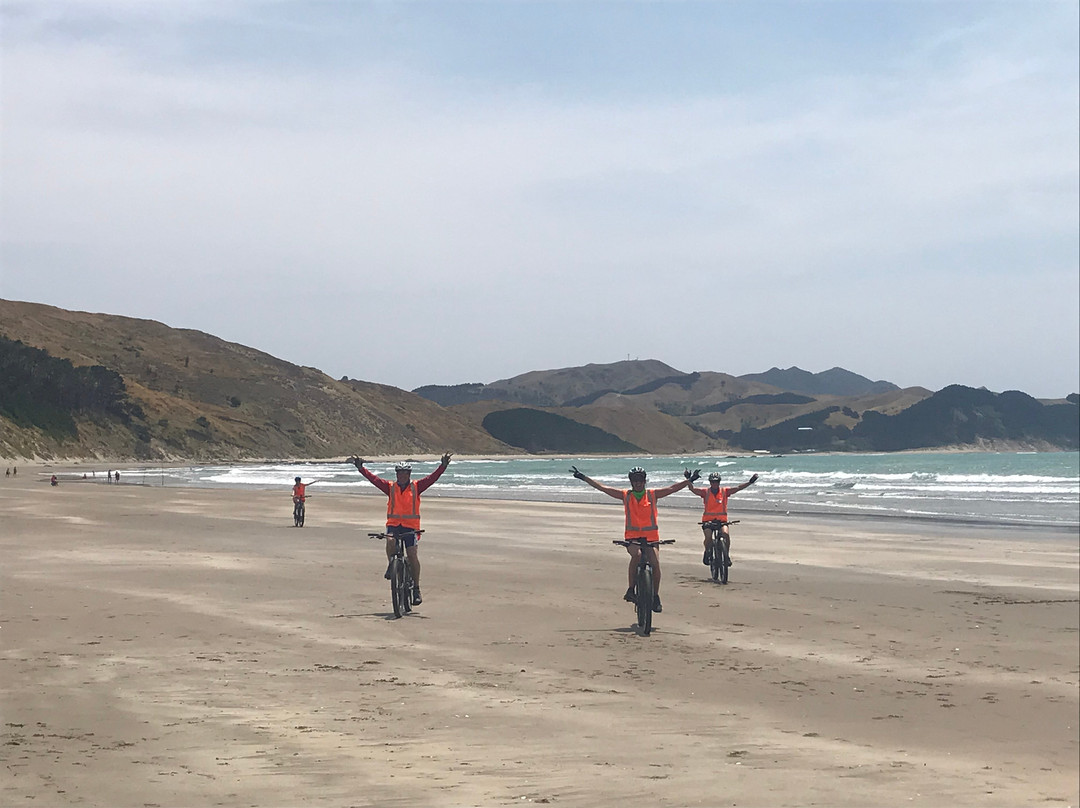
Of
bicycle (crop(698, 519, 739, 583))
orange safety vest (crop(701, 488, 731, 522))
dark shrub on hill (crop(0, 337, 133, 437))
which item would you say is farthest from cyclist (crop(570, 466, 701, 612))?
dark shrub on hill (crop(0, 337, 133, 437))

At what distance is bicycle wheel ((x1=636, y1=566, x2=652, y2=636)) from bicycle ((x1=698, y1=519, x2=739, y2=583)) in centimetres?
524

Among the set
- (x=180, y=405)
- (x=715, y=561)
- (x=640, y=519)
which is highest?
(x=180, y=405)

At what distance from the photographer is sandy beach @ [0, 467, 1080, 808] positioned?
270 inches

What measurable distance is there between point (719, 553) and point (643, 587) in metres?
5.54

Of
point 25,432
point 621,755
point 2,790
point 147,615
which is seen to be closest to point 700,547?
point 147,615

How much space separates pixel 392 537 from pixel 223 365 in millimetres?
183210

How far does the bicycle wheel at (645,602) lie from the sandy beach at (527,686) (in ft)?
1.34

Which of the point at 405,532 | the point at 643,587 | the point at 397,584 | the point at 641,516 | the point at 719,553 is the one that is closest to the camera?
the point at 643,587

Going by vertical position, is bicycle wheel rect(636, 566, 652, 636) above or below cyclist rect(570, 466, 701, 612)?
below

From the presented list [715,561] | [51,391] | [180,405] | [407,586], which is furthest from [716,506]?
[180,405]

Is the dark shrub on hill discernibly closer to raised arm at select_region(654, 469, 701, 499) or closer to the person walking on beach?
the person walking on beach

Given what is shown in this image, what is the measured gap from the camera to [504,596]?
50.6 feet

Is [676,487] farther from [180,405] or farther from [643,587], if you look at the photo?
[180,405]

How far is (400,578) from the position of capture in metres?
13.2
